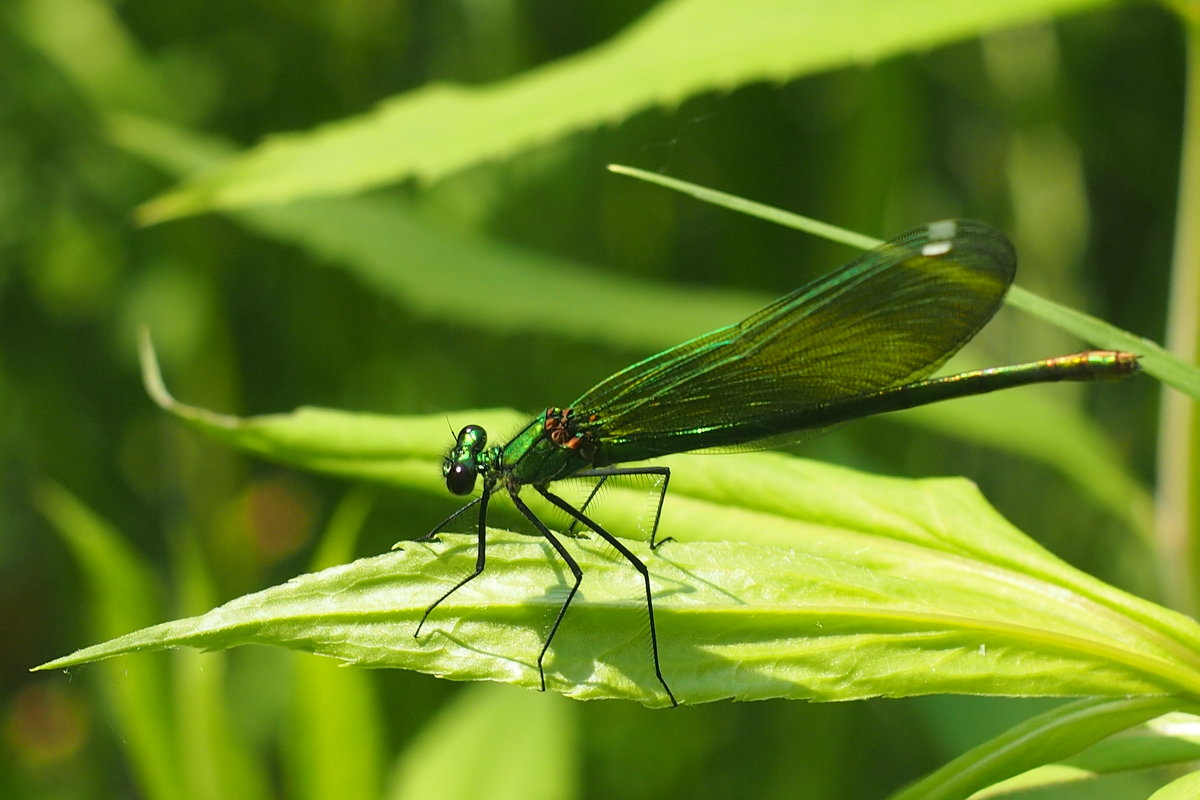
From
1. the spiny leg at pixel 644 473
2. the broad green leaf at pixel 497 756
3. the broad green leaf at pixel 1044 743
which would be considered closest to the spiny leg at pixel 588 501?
the spiny leg at pixel 644 473

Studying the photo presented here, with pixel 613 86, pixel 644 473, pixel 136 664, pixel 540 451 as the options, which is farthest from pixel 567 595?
pixel 136 664

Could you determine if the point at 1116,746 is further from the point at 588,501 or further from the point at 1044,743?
the point at 588,501

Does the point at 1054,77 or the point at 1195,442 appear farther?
the point at 1054,77

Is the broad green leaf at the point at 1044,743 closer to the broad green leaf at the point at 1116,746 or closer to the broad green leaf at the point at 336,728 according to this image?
the broad green leaf at the point at 1116,746

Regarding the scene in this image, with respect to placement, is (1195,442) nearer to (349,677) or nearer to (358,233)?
(349,677)

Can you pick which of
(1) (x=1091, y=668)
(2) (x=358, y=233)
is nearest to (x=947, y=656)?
(1) (x=1091, y=668)

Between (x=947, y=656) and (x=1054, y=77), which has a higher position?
(x=1054, y=77)
